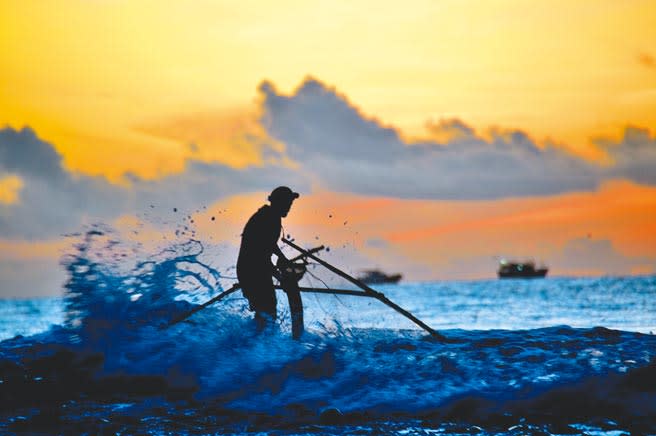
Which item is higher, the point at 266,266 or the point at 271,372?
the point at 266,266

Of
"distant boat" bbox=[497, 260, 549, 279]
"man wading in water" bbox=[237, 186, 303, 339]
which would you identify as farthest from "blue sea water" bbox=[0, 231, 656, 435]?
"distant boat" bbox=[497, 260, 549, 279]

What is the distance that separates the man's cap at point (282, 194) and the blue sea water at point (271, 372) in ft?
5.40

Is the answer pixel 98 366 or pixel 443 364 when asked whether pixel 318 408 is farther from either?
pixel 98 366

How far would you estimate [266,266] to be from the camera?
12.6 m

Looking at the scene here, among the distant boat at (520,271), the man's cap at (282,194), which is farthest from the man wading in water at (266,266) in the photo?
the distant boat at (520,271)

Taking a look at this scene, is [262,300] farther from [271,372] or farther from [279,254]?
[271,372]

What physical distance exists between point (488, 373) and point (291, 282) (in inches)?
136

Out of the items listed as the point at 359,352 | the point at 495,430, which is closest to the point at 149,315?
the point at 359,352

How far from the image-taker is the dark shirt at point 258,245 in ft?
41.3

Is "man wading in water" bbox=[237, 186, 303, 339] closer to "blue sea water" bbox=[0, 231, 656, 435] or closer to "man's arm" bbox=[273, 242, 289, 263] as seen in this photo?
"man's arm" bbox=[273, 242, 289, 263]

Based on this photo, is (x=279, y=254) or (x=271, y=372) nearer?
(x=271, y=372)

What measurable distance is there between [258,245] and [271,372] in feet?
7.24

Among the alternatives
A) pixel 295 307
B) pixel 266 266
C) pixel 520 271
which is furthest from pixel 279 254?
pixel 520 271

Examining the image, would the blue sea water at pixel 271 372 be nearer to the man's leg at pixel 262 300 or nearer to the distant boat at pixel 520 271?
the man's leg at pixel 262 300
